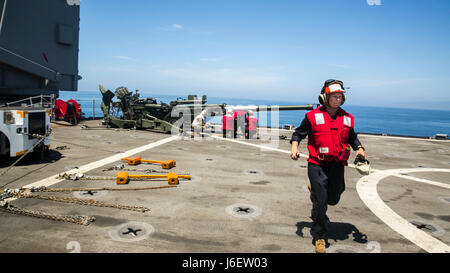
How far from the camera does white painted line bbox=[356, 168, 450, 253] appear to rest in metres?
3.77

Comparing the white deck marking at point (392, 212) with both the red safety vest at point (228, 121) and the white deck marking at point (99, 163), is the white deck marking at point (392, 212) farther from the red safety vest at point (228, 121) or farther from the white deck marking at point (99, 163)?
the red safety vest at point (228, 121)

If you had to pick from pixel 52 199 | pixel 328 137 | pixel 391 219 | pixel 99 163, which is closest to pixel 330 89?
pixel 328 137

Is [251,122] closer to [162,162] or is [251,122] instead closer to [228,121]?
[228,121]

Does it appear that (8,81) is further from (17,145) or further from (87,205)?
(87,205)

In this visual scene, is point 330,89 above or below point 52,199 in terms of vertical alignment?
above

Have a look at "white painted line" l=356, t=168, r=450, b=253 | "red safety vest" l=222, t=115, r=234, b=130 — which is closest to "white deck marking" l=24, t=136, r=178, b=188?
"red safety vest" l=222, t=115, r=234, b=130

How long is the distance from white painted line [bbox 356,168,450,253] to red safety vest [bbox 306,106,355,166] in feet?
5.31

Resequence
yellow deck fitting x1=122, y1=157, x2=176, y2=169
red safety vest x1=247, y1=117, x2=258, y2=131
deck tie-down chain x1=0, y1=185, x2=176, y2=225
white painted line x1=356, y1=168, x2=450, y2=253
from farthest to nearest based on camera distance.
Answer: red safety vest x1=247, y1=117, x2=258, y2=131 → yellow deck fitting x1=122, y1=157, x2=176, y2=169 → deck tie-down chain x1=0, y1=185, x2=176, y2=225 → white painted line x1=356, y1=168, x2=450, y2=253

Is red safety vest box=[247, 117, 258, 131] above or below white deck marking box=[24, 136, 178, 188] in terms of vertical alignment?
above

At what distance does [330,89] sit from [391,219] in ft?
8.76

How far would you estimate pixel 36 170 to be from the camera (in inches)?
275

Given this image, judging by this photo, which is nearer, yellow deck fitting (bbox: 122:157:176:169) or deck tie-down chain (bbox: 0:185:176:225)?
deck tie-down chain (bbox: 0:185:176:225)

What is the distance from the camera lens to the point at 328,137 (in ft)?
11.7

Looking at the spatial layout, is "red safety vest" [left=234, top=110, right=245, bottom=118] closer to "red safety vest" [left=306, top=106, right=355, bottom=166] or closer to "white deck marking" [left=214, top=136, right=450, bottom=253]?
"white deck marking" [left=214, top=136, right=450, bottom=253]
